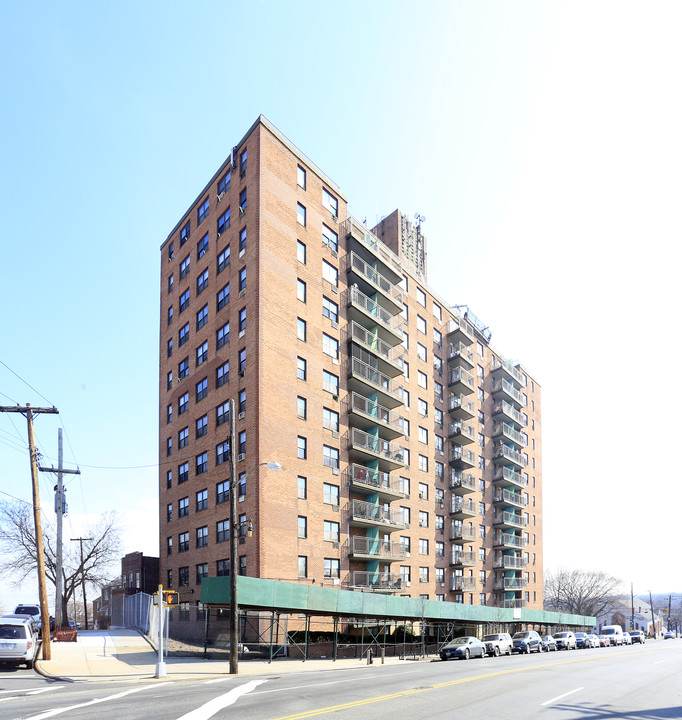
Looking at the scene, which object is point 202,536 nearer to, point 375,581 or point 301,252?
point 375,581

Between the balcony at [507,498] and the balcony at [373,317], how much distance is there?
24.0m

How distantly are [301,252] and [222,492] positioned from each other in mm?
16100

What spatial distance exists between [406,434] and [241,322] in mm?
17706

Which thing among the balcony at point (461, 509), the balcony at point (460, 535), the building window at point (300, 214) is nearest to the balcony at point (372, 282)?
the building window at point (300, 214)

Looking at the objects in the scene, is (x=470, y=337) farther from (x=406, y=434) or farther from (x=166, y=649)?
(x=166, y=649)

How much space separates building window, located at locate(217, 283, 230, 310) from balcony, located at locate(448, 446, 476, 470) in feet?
85.0

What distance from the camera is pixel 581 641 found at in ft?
203

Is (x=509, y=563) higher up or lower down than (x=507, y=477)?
lower down

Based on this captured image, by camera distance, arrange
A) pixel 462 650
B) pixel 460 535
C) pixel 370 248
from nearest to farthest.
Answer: pixel 462 650
pixel 370 248
pixel 460 535

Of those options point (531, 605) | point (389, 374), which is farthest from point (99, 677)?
point (531, 605)

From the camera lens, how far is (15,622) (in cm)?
2478

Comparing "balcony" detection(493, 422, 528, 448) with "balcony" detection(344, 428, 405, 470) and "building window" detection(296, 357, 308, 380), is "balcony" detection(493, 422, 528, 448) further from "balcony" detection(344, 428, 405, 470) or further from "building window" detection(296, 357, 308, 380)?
"building window" detection(296, 357, 308, 380)

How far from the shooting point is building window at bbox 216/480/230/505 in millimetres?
41031

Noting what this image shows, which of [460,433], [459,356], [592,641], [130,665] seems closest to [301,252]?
[459,356]
